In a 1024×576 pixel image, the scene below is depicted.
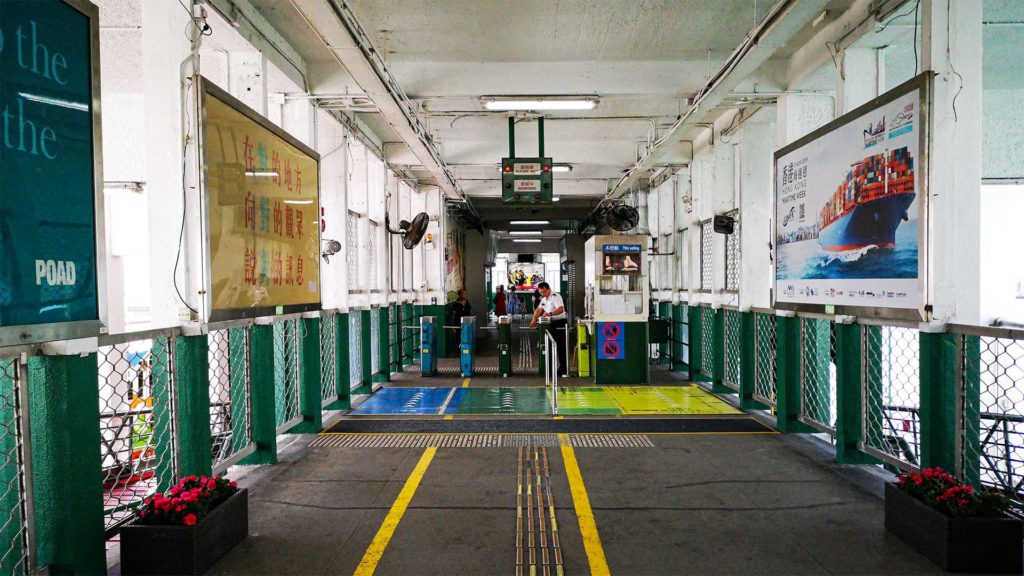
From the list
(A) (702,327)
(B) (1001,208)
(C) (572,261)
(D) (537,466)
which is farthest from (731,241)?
(C) (572,261)

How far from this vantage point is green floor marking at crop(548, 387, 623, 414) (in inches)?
282

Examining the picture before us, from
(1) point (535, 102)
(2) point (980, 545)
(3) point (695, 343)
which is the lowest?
(2) point (980, 545)

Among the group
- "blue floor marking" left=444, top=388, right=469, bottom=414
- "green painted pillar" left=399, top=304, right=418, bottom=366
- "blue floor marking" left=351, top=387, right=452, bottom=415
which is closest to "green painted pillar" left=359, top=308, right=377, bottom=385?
"blue floor marking" left=351, top=387, right=452, bottom=415

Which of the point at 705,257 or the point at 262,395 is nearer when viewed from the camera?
the point at 262,395

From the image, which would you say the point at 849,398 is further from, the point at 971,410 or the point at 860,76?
the point at 860,76

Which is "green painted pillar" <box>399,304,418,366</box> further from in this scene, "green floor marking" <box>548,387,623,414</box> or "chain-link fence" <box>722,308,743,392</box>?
"chain-link fence" <box>722,308,743,392</box>

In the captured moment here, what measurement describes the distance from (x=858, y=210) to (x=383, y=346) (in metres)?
7.13

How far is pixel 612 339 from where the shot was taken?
8.98 m

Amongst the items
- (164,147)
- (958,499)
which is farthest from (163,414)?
(958,499)

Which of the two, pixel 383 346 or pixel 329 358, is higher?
pixel 329 358

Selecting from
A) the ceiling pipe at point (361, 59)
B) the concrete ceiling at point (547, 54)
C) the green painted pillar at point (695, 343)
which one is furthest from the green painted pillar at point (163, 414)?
the green painted pillar at point (695, 343)

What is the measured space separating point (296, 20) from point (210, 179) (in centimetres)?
241

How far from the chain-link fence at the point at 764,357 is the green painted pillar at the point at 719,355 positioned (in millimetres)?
1137

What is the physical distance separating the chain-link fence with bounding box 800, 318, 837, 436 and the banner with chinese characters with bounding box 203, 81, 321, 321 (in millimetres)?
5113
